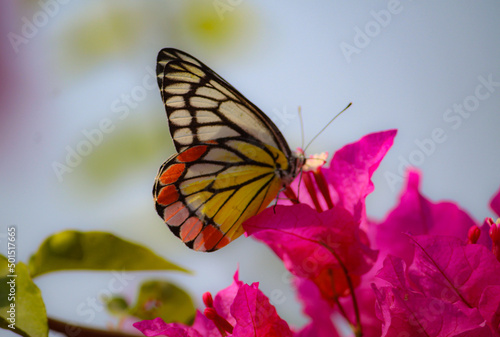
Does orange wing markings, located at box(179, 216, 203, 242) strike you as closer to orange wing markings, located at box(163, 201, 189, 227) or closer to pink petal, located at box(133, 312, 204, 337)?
orange wing markings, located at box(163, 201, 189, 227)

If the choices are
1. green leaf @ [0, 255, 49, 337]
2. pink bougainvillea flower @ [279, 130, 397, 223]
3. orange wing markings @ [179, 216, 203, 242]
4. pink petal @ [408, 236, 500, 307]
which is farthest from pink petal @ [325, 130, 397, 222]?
green leaf @ [0, 255, 49, 337]

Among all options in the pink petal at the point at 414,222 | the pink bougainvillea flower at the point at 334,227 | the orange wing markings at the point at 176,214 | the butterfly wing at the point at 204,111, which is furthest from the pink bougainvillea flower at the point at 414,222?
the orange wing markings at the point at 176,214

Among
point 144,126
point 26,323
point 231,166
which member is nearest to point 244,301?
point 26,323

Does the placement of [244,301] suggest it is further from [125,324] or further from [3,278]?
[125,324]

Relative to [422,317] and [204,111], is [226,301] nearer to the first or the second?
[422,317]

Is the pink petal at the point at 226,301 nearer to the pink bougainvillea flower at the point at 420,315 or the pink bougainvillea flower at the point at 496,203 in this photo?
the pink bougainvillea flower at the point at 420,315

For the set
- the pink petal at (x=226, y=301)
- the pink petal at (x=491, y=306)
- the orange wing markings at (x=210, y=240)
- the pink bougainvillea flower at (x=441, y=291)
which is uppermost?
the orange wing markings at (x=210, y=240)

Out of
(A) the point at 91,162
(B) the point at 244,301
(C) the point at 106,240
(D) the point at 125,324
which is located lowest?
(D) the point at 125,324
